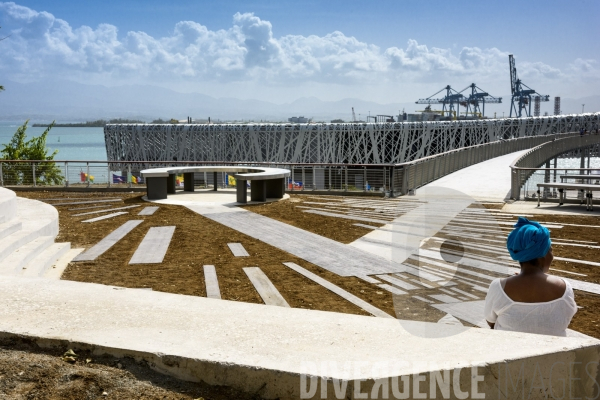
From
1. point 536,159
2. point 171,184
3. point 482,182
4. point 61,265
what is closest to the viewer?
point 61,265

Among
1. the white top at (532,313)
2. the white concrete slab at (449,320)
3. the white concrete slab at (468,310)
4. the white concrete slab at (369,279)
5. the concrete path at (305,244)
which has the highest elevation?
the white top at (532,313)

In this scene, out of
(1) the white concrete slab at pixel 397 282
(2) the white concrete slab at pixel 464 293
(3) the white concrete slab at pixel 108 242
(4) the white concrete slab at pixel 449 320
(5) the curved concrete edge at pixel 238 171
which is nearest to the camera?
(4) the white concrete slab at pixel 449 320

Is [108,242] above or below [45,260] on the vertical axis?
below

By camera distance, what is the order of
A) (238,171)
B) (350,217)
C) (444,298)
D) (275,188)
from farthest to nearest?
1. (238,171)
2. (275,188)
3. (350,217)
4. (444,298)

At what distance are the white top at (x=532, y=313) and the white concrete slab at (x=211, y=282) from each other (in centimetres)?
378

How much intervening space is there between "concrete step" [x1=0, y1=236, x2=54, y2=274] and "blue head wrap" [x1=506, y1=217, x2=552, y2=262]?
21.0 feet

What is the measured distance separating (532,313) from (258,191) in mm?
13461

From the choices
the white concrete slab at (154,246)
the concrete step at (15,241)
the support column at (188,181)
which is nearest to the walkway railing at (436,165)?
the support column at (188,181)

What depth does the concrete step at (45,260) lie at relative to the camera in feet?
25.6

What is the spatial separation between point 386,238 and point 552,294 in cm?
734

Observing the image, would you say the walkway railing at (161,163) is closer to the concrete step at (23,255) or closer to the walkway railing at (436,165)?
the walkway railing at (436,165)

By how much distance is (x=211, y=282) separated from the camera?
7527mm

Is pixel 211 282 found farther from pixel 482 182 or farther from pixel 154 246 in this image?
pixel 482 182

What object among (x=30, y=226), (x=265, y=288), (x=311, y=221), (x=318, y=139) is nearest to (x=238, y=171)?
(x=311, y=221)
